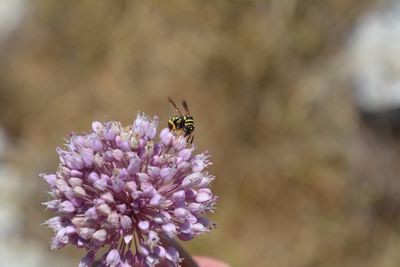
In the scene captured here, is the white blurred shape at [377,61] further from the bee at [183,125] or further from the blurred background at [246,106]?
the bee at [183,125]

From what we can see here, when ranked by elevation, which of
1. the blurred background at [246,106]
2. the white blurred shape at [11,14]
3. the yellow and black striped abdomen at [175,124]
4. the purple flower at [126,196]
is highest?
the white blurred shape at [11,14]

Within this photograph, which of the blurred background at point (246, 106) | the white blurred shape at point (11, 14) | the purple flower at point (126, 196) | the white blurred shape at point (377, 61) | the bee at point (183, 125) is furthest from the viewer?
the white blurred shape at point (11, 14)

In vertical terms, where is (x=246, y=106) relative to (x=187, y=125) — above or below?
above

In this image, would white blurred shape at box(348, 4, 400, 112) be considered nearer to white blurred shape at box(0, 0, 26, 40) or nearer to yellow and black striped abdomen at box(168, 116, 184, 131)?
yellow and black striped abdomen at box(168, 116, 184, 131)

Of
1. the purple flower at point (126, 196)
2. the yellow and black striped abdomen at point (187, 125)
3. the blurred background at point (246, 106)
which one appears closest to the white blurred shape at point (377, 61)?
the blurred background at point (246, 106)

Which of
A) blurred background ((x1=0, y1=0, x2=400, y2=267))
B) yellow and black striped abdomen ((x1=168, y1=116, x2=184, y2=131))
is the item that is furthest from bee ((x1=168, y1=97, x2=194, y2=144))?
blurred background ((x1=0, y1=0, x2=400, y2=267))

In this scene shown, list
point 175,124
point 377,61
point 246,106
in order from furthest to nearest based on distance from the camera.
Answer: point 246,106, point 377,61, point 175,124

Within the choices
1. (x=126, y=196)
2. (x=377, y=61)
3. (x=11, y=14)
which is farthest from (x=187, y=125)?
(x=11, y=14)

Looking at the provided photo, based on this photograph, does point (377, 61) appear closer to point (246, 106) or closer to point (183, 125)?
point (246, 106)
